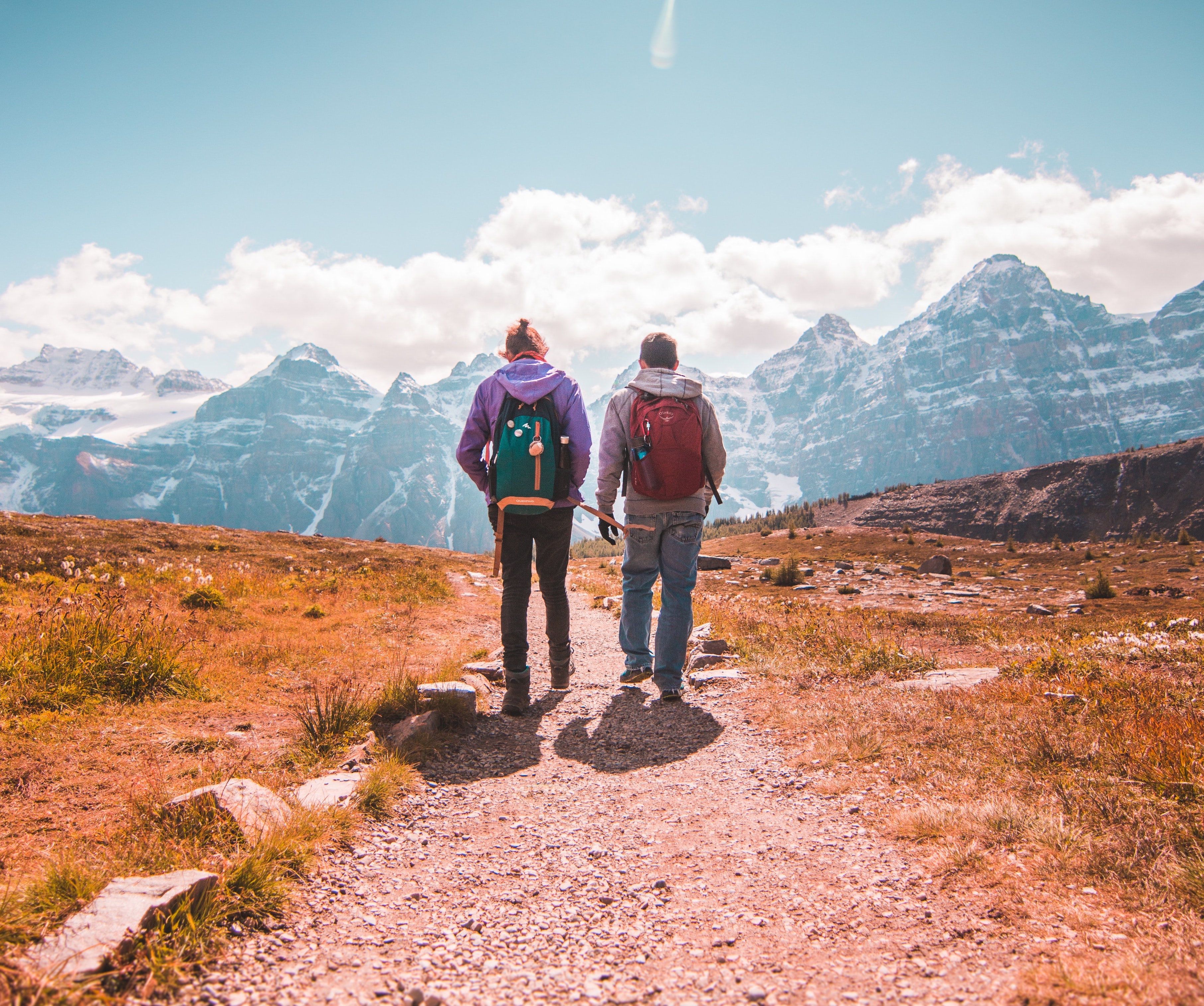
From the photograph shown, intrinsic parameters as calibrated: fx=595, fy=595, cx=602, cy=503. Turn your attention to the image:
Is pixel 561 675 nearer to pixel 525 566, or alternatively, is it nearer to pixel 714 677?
pixel 525 566

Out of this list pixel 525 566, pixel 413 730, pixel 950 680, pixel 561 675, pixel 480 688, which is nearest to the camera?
pixel 413 730

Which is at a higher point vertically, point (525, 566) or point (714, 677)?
point (525, 566)

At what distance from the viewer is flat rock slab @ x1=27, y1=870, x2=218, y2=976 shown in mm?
2135

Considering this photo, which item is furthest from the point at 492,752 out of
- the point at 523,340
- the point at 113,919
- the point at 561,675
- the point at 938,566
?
the point at 938,566


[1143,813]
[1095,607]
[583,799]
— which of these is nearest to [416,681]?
[583,799]

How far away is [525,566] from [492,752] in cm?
212

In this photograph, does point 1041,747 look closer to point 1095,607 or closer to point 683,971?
point 683,971

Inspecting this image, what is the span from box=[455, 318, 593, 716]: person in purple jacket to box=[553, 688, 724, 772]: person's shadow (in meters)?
0.90

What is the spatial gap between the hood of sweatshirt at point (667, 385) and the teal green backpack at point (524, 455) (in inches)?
47.1

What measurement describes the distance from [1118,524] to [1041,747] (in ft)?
494

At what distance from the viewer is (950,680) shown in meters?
6.83

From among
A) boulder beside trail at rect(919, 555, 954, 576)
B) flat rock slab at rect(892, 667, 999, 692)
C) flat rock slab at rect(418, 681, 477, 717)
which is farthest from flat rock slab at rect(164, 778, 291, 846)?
boulder beside trail at rect(919, 555, 954, 576)

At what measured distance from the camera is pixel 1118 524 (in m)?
118

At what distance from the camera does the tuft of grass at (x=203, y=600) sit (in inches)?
405
